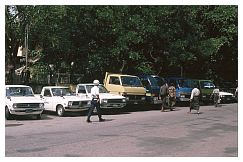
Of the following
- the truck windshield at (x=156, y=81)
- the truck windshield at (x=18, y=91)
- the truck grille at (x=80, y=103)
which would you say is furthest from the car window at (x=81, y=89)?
the truck windshield at (x=156, y=81)

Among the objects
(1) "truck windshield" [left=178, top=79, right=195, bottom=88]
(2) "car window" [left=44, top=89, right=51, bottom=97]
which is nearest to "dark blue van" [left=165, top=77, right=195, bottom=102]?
(1) "truck windshield" [left=178, top=79, right=195, bottom=88]

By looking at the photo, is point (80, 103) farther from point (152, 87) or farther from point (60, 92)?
point (152, 87)

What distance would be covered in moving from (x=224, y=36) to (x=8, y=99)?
22683 millimetres

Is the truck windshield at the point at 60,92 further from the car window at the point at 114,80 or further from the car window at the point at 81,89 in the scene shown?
the car window at the point at 114,80

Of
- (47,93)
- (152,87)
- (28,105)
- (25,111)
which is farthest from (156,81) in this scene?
(25,111)

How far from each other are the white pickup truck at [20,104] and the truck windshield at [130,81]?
6.14 meters

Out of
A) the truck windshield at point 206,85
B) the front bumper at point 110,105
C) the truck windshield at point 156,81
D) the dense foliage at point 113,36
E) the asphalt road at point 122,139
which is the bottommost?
the asphalt road at point 122,139

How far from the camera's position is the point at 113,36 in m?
27.0

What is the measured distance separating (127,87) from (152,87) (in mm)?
2884

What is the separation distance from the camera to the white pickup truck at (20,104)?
1634cm

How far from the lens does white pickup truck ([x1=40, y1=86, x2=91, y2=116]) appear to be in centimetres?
1839

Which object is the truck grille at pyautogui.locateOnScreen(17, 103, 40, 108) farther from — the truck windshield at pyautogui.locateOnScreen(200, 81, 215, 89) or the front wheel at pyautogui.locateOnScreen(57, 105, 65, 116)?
the truck windshield at pyautogui.locateOnScreen(200, 81, 215, 89)
